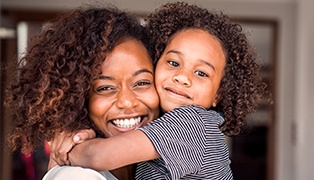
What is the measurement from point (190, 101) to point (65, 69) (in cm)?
25

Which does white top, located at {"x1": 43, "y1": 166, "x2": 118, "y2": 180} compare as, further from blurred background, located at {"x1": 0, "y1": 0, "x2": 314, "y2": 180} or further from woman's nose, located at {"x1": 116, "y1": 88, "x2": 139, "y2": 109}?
blurred background, located at {"x1": 0, "y1": 0, "x2": 314, "y2": 180}

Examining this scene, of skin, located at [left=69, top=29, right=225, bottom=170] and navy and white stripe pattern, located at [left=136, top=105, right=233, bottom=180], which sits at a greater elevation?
skin, located at [left=69, top=29, right=225, bottom=170]

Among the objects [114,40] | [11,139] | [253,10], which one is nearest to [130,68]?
[114,40]

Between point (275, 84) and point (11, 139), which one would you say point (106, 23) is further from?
point (275, 84)

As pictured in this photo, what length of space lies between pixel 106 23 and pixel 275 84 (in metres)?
4.35

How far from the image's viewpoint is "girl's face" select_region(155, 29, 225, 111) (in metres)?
1.23

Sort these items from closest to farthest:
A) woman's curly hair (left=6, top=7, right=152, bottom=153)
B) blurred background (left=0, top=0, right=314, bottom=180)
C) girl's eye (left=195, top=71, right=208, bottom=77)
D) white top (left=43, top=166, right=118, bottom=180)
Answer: white top (left=43, top=166, right=118, bottom=180) < woman's curly hair (left=6, top=7, right=152, bottom=153) < girl's eye (left=195, top=71, right=208, bottom=77) < blurred background (left=0, top=0, right=314, bottom=180)

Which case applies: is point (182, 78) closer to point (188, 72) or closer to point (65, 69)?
point (188, 72)

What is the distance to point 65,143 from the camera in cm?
118

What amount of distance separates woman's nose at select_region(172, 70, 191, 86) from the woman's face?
55 millimetres

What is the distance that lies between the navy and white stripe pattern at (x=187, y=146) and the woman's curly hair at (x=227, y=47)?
0.10m

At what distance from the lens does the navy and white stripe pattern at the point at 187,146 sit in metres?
1.10

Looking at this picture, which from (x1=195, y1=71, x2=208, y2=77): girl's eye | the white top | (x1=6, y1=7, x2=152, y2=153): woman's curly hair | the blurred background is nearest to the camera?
the white top

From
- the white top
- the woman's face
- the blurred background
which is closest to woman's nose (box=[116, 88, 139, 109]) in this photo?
the woman's face
